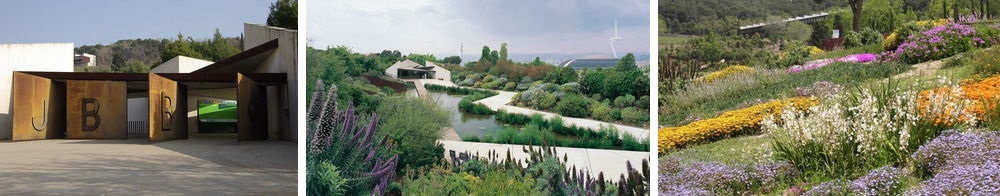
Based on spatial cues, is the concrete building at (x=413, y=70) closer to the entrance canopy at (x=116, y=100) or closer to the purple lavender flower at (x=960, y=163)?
the purple lavender flower at (x=960, y=163)

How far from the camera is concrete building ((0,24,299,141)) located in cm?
1436

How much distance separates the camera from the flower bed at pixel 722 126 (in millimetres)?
5500

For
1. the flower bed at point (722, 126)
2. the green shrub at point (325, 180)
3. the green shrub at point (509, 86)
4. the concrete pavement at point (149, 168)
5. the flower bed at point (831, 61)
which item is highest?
the flower bed at point (831, 61)

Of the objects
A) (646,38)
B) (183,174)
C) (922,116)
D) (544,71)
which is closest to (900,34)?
(922,116)

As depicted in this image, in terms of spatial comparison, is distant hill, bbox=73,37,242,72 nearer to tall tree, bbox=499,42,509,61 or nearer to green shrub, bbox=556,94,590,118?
tall tree, bbox=499,42,509,61

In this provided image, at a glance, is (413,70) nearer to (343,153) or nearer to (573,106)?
(343,153)

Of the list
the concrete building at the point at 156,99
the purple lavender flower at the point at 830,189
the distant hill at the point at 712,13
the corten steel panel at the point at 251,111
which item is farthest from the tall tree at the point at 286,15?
the purple lavender flower at the point at 830,189

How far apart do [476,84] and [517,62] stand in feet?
1.02

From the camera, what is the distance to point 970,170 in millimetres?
4836

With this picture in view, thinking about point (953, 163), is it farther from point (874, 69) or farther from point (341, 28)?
point (341, 28)

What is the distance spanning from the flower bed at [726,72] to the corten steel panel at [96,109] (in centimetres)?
1339

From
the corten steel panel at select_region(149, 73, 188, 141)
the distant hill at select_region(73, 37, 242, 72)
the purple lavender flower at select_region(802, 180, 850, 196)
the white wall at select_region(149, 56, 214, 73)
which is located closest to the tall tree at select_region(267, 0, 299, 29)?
the white wall at select_region(149, 56, 214, 73)

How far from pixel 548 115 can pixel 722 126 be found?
4.44 ft

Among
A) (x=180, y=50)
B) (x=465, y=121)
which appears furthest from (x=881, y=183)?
(x=180, y=50)
